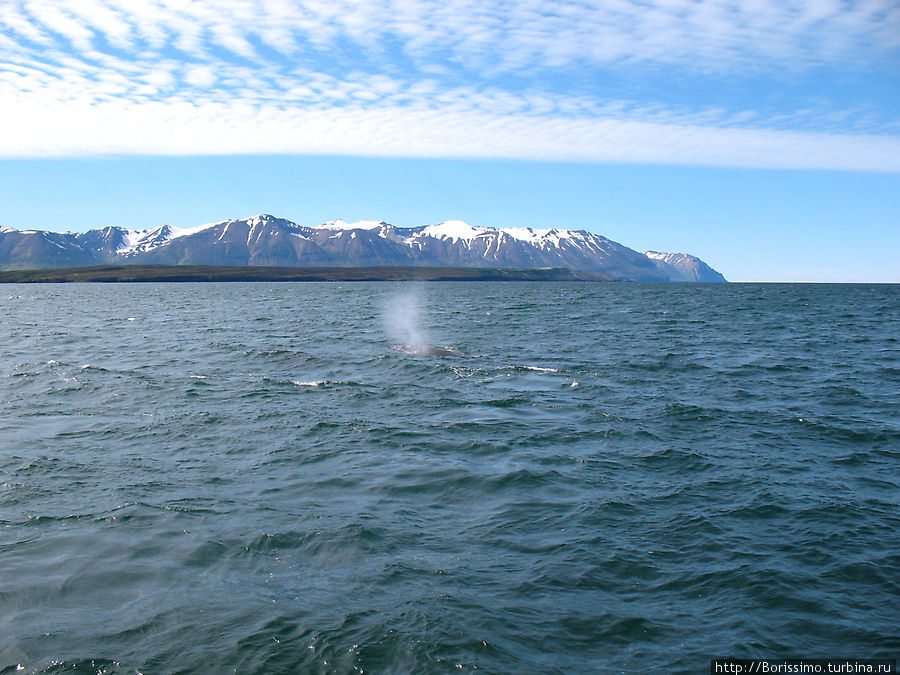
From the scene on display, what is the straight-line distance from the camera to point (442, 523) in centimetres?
1719

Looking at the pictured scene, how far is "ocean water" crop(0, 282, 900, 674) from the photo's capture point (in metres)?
11.7

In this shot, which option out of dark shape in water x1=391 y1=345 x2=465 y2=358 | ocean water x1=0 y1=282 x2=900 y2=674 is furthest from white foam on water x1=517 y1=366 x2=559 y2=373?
dark shape in water x1=391 y1=345 x2=465 y2=358

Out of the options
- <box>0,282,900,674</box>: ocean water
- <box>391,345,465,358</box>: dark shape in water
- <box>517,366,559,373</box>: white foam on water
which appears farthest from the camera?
<box>391,345,465,358</box>: dark shape in water

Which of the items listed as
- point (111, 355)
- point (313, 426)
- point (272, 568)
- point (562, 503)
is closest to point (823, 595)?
point (562, 503)

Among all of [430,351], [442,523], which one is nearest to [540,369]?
[430,351]

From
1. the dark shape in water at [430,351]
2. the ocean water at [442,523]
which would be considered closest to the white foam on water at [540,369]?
the ocean water at [442,523]

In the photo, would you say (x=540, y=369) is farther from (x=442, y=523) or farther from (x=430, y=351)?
(x=442, y=523)

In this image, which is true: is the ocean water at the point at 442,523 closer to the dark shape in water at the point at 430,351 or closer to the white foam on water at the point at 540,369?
the white foam on water at the point at 540,369

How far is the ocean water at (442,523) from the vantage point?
11.7m

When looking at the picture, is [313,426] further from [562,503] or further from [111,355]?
[111,355]

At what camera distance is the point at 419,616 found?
12.4m

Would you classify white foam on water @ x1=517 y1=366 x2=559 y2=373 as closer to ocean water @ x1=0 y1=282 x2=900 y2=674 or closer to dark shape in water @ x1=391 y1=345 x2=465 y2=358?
ocean water @ x1=0 y1=282 x2=900 y2=674

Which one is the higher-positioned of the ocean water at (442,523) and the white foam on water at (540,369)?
the white foam on water at (540,369)

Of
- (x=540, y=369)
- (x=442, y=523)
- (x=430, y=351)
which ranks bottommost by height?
(x=442, y=523)
